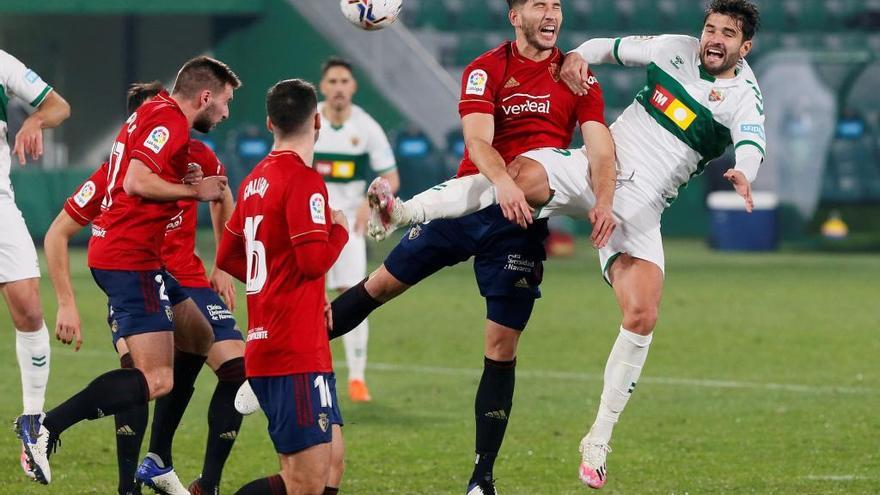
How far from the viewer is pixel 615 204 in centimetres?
720

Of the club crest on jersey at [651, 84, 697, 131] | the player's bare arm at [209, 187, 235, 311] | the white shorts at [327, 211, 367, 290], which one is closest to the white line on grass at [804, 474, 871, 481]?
the club crest on jersey at [651, 84, 697, 131]

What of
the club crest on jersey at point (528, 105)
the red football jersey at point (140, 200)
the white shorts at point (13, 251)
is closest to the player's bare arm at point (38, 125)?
the white shorts at point (13, 251)

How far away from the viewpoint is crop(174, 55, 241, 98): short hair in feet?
21.0

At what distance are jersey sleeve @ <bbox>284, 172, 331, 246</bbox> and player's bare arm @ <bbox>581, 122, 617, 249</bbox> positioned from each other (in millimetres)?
1702

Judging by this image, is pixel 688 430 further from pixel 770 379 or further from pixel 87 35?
pixel 87 35

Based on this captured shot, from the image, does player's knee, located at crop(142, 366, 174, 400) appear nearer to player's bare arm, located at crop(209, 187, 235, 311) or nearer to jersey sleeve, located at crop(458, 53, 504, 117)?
player's bare arm, located at crop(209, 187, 235, 311)

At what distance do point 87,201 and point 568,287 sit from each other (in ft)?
36.1

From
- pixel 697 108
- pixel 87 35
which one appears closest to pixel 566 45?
pixel 87 35

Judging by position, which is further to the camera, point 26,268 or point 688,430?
point 688,430

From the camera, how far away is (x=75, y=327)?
6.75 metres

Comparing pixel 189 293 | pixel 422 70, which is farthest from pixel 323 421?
pixel 422 70

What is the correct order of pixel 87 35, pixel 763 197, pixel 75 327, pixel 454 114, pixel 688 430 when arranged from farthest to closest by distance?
1. pixel 87 35
2. pixel 454 114
3. pixel 763 197
4. pixel 688 430
5. pixel 75 327

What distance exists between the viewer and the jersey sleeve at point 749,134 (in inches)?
268

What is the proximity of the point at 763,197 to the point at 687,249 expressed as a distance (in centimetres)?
135
